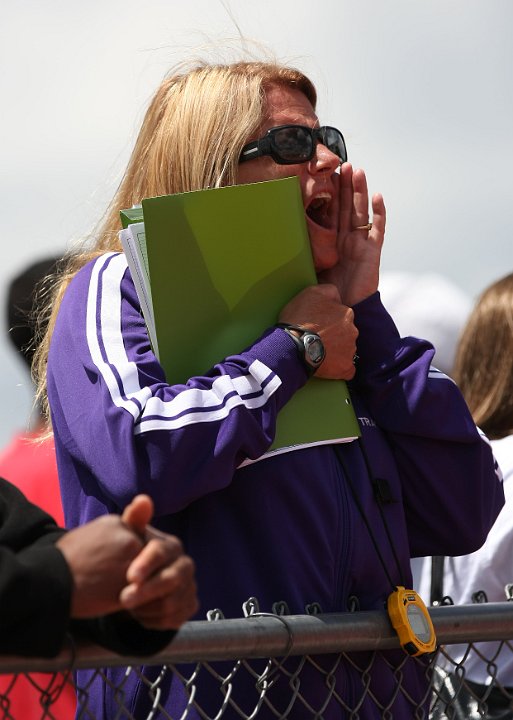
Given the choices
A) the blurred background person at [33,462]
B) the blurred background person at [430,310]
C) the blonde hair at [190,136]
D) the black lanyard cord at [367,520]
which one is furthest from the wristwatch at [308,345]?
the blurred background person at [430,310]

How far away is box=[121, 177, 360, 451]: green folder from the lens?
2.61 metres

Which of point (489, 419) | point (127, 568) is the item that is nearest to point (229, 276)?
point (127, 568)

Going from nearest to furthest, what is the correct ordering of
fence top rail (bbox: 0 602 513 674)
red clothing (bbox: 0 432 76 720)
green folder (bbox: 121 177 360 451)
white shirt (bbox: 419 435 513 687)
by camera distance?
fence top rail (bbox: 0 602 513 674), green folder (bbox: 121 177 360 451), red clothing (bbox: 0 432 76 720), white shirt (bbox: 419 435 513 687)

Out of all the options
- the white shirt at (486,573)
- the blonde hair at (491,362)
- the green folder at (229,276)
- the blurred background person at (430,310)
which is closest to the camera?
the green folder at (229,276)

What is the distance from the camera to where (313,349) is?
267 cm

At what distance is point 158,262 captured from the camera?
2600mm

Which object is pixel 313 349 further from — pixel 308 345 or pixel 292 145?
pixel 292 145

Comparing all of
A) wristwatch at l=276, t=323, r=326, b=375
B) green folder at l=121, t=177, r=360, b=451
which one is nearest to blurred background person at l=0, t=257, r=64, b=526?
green folder at l=121, t=177, r=360, b=451

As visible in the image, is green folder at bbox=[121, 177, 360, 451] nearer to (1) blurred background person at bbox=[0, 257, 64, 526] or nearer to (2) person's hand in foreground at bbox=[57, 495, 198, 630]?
(1) blurred background person at bbox=[0, 257, 64, 526]

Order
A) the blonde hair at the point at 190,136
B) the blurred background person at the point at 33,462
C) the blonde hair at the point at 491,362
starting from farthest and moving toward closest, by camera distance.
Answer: the blonde hair at the point at 491,362, the blurred background person at the point at 33,462, the blonde hair at the point at 190,136

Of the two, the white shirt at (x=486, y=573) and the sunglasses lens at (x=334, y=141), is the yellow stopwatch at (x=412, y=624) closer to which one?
the sunglasses lens at (x=334, y=141)

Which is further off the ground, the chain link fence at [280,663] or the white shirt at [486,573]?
the chain link fence at [280,663]

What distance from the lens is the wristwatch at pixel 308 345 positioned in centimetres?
264

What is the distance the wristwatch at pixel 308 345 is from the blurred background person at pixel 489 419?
141cm
